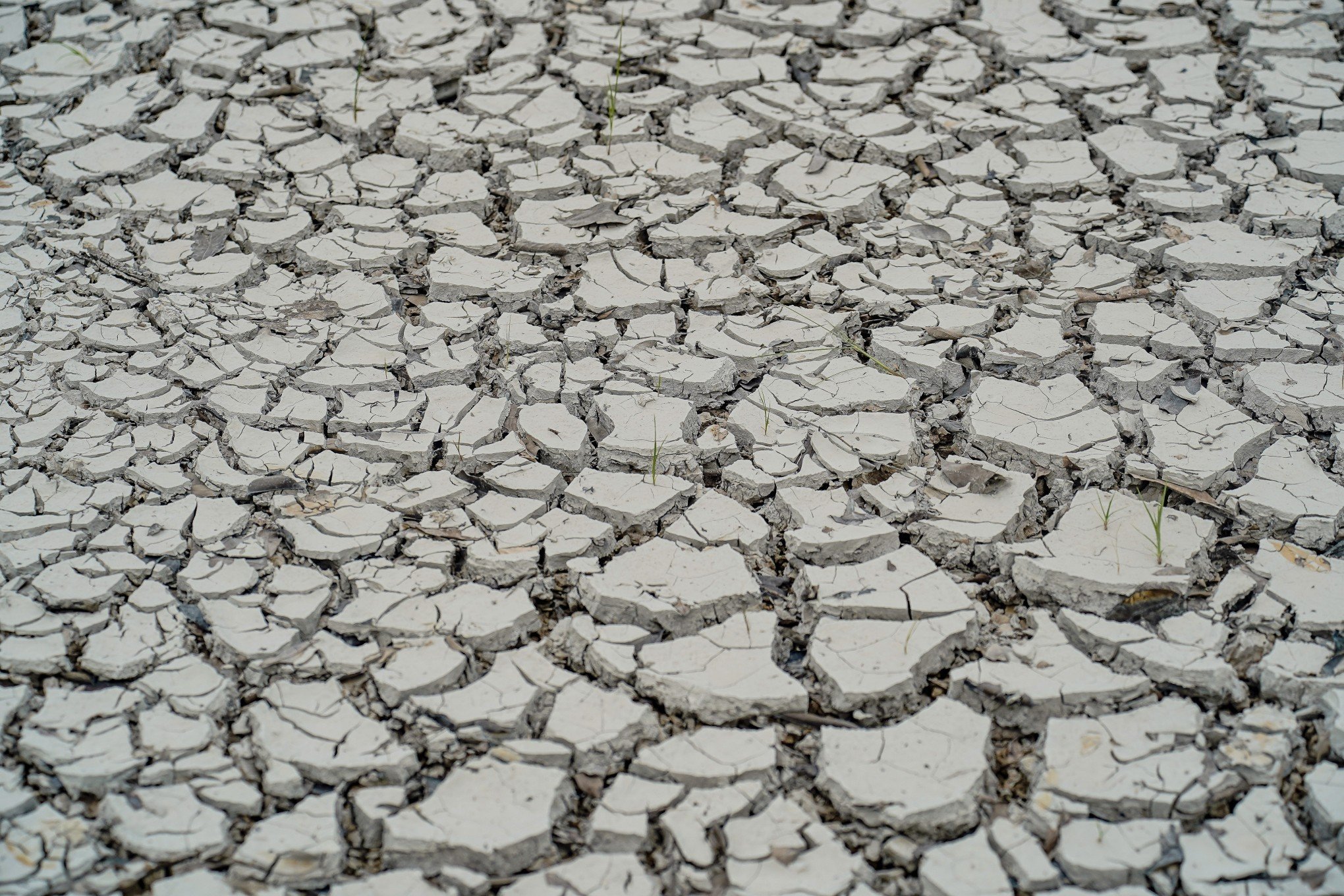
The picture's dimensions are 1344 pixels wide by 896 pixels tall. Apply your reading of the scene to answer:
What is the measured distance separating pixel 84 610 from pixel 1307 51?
10.7ft

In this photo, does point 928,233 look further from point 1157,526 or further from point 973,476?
point 1157,526

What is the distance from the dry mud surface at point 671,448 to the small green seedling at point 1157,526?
0.02m

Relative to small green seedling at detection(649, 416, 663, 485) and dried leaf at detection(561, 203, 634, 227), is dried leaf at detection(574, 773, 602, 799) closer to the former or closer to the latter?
small green seedling at detection(649, 416, 663, 485)

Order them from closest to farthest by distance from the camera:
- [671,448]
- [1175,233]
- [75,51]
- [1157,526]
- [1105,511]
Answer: [1157,526] < [1105,511] < [671,448] < [1175,233] < [75,51]

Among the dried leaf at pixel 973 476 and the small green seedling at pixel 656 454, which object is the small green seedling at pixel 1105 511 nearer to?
the dried leaf at pixel 973 476

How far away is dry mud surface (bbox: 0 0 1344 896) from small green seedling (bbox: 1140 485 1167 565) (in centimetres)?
2

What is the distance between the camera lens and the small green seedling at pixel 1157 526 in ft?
6.19

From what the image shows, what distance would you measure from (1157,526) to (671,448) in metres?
0.84

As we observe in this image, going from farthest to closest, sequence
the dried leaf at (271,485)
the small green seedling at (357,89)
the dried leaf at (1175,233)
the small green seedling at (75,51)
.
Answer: the small green seedling at (75,51) < the small green seedling at (357,89) < the dried leaf at (1175,233) < the dried leaf at (271,485)

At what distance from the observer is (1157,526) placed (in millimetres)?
1882

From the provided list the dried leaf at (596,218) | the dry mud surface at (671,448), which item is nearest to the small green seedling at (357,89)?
the dry mud surface at (671,448)

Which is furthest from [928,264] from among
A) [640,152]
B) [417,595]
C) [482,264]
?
[417,595]

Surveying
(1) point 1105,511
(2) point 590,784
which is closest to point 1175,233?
(1) point 1105,511

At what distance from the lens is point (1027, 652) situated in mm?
1749
